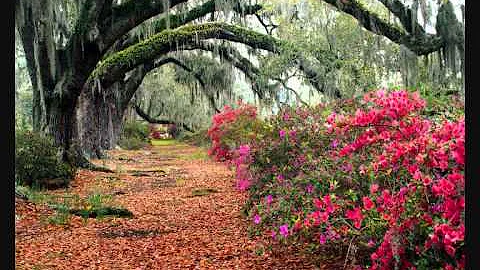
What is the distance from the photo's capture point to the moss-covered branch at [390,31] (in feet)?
31.7

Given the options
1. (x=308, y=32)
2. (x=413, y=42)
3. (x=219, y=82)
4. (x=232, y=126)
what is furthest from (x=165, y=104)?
(x=413, y=42)

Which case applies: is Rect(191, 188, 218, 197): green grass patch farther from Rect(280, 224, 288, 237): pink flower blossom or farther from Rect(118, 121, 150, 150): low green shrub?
Rect(118, 121, 150, 150): low green shrub

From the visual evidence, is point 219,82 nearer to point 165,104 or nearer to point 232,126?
point 232,126

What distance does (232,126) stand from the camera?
14680mm

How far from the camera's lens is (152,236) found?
17.9ft

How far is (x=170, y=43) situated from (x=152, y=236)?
7881mm

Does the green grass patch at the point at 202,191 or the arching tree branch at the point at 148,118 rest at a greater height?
the arching tree branch at the point at 148,118

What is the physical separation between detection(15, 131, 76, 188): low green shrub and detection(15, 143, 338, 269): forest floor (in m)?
0.37

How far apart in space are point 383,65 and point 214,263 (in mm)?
8631

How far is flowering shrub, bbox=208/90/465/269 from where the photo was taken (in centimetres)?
257

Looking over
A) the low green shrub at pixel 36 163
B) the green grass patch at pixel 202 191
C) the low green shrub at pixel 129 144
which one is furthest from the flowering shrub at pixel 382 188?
the low green shrub at pixel 129 144

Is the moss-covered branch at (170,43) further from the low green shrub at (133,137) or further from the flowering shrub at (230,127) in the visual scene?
the low green shrub at (133,137)

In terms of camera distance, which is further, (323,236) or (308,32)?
(308,32)

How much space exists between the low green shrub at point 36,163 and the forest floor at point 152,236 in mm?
365
